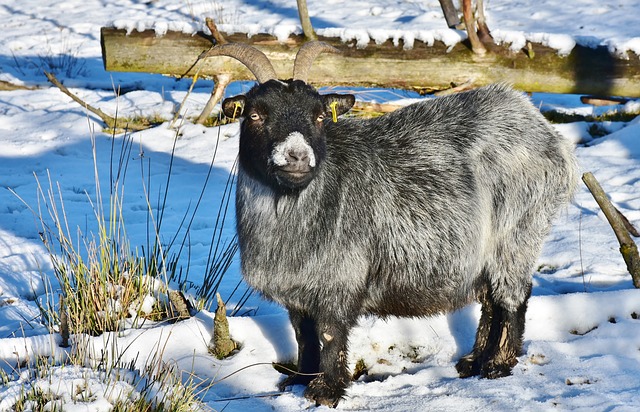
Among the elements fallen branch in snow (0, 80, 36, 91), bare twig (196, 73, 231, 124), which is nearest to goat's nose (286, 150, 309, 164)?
bare twig (196, 73, 231, 124)

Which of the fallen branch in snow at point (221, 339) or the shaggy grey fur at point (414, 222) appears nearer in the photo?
the shaggy grey fur at point (414, 222)

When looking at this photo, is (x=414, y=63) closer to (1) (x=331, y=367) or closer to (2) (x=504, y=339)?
(2) (x=504, y=339)

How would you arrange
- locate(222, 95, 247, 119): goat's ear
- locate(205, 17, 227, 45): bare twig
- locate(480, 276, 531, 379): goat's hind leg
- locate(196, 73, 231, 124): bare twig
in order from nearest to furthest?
1. locate(222, 95, 247, 119): goat's ear
2. locate(480, 276, 531, 379): goat's hind leg
3. locate(205, 17, 227, 45): bare twig
4. locate(196, 73, 231, 124): bare twig

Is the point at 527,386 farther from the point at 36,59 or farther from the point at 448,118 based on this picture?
the point at 36,59

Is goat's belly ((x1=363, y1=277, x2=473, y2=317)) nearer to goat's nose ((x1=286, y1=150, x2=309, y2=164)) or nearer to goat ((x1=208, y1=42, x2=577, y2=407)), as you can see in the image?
goat ((x1=208, y1=42, x2=577, y2=407))

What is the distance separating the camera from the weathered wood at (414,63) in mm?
8688

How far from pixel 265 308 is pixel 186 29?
158 inches

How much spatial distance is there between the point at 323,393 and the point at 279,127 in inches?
61.0

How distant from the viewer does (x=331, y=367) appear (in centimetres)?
462

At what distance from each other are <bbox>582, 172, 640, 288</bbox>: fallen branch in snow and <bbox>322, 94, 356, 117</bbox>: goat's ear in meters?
1.96

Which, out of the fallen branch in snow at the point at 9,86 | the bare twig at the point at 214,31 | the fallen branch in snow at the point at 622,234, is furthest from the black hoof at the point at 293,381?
the fallen branch in snow at the point at 9,86

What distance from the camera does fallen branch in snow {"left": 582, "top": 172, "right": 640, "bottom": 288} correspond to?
18.4ft

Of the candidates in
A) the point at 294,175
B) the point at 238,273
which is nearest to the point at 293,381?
the point at 294,175

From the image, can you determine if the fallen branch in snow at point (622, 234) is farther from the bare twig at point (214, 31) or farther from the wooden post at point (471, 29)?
the bare twig at point (214, 31)
